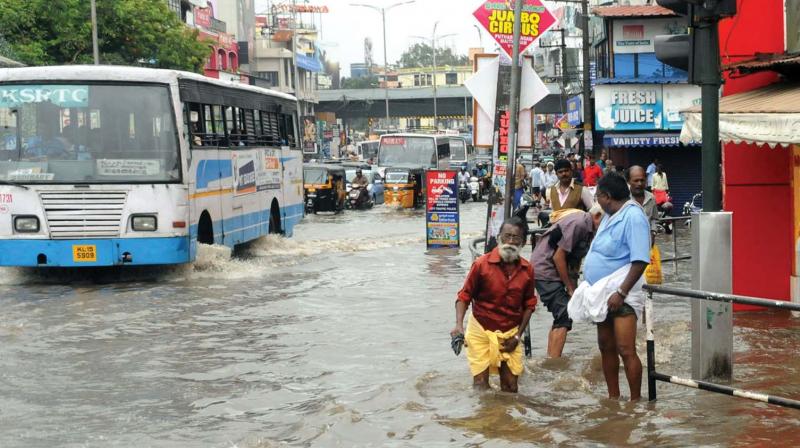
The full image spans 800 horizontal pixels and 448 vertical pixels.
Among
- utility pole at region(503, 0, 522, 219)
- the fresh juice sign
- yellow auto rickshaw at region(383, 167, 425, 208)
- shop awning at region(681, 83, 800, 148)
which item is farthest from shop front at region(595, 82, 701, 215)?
shop awning at region(681, 83, 800, 148)

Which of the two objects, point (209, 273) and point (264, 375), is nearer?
point (264, 375)

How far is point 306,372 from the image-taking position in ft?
36.0

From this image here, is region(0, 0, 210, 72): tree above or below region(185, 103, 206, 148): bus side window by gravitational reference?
above

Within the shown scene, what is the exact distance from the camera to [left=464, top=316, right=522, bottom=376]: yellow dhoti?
8.69 meters

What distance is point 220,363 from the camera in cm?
1154

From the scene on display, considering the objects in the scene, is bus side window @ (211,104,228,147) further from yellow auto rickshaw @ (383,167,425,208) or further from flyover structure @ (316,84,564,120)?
flyover structure @ (316,84,564,120)

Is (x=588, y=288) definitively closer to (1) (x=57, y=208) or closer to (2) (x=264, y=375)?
(2) (x=264, y=375)

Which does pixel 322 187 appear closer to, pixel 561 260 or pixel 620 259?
pixel 561 260

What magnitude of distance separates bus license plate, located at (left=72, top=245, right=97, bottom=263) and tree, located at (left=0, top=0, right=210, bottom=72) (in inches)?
922

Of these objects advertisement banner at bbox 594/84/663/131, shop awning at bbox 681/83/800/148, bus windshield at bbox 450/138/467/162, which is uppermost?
advertisement banner at bbox 594/84/663/131

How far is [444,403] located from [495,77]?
19.6 ft

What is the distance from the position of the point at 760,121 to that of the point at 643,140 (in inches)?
1074

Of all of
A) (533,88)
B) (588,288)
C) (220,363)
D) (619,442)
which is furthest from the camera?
(533,88)

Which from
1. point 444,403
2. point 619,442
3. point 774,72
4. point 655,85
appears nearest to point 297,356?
point 444,403
